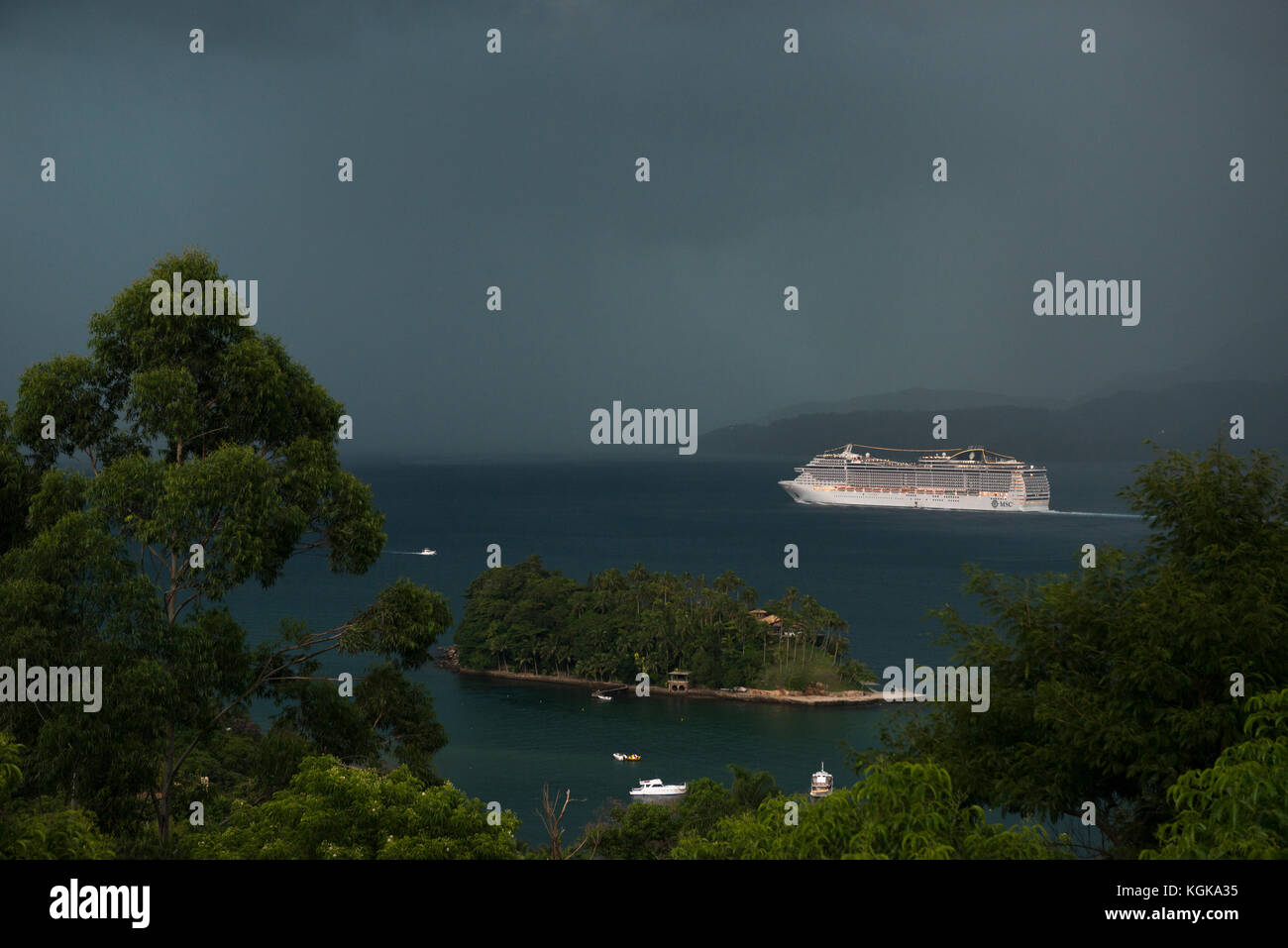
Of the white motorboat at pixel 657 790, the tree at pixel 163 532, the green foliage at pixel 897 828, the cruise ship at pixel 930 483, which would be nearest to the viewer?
the green foliage at pixel 897 828

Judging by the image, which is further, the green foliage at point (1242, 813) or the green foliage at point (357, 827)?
the green foliage at point (357, 827)

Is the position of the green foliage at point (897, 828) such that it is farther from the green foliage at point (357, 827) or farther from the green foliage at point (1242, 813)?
the green foliage at point (357, 827)

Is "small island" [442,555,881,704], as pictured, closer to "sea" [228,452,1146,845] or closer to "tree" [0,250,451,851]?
"sea" [228,452,1146,845]

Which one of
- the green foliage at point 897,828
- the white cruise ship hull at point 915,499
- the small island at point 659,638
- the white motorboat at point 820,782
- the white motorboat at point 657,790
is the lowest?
the white motorboat at point 657,790

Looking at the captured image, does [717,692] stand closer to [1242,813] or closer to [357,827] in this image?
[357,827]

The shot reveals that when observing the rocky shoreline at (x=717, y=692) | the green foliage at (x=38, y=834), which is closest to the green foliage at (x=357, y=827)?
the green foliage at (x=38, y=834)

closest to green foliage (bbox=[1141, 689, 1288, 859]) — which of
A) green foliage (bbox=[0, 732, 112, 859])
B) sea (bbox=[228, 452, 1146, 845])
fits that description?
sea (bbox=[228, 452, 1146, 845])

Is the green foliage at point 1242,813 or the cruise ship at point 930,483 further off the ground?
the cruise ship at point 930,483
